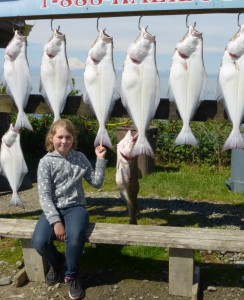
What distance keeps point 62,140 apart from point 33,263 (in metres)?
1.09

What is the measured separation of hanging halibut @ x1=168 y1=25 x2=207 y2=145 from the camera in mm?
3229

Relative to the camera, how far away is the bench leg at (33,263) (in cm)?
359

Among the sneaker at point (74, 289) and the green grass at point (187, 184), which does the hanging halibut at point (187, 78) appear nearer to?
the sneaker at point (74, 289)

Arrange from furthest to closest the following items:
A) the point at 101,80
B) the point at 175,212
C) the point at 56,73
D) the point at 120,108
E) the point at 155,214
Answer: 1. the point at 175,212
2. the point at 155,214
3. the point at 120,108
4. the point at 56,73
5. the point at 101,80

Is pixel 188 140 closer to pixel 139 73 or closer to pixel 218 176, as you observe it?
pixel 139 73

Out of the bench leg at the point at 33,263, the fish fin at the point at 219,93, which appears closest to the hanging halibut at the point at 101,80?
the fish fin at the point at 219,93

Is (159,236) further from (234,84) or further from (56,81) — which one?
(56,81)

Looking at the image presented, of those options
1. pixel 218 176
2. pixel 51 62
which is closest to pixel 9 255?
pixel 51 62

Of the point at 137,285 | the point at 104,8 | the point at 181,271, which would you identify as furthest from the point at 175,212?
the point at 104,8

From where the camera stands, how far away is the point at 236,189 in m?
6.45

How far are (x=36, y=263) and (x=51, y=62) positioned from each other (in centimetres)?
169

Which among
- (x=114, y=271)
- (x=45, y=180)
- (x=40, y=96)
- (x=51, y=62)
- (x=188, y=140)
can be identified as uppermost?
(x=51, y=62)

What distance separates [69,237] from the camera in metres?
3.27

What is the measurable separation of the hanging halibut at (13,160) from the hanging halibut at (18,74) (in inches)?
8.5
